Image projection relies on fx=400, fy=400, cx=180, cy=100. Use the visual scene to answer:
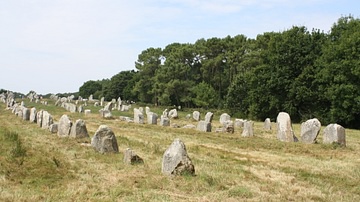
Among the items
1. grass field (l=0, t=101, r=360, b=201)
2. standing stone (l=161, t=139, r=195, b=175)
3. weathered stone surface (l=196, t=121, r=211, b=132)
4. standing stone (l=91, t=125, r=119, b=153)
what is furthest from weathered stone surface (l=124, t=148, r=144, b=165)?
weathered stone surface (l=196, t=121, r=211, b=132)

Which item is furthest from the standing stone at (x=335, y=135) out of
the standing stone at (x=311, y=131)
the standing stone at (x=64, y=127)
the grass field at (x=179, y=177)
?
the standing stone at (x=64, y=127)

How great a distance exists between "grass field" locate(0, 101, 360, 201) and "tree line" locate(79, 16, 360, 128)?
19.8 metres

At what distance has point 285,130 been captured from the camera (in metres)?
19.1

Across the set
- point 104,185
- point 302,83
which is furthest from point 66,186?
point 302,83

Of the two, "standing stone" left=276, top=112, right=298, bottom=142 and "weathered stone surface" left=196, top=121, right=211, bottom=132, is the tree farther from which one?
"standing stone" left=276, top=112, right=298, bottom=142

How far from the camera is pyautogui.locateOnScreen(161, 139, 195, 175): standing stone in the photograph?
1002cm

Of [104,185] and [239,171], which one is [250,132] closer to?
[239,171]

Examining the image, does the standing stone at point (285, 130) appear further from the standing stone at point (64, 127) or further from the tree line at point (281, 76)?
the tree line at point (281, 76)

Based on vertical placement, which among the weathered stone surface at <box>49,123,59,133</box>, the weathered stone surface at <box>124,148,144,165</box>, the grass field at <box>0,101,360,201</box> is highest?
the weathered stone surface at <box>49,123,59,133</box>

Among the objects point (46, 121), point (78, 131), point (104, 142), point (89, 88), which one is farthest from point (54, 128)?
point (89, 88)

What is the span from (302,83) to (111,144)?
28.1 meters

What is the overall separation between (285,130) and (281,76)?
69.7 ft

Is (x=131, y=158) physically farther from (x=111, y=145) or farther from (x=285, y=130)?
(x=285, y=130)

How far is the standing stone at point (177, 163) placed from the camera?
10.0 m
